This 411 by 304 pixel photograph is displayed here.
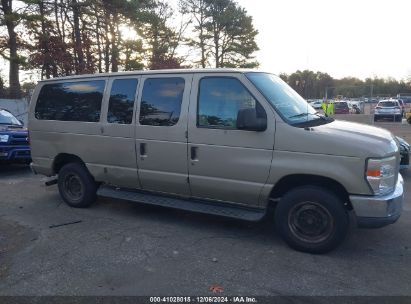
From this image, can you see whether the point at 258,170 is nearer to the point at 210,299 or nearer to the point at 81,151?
the point at 210,299

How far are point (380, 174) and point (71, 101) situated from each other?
4612 mm

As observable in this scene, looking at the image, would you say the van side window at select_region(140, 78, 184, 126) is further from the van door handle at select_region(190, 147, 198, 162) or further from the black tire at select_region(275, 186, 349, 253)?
the black tire at select_region(275, 186, 349, 253)

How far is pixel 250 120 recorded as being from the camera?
14.4ft

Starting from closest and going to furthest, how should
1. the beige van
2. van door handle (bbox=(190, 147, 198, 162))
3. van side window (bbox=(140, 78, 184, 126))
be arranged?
the beige van < van door handle (bbox=(190, 147, 198, 162)) < van side window (bbox=(140, 78, 184, 126))

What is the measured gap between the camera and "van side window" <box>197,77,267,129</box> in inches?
184

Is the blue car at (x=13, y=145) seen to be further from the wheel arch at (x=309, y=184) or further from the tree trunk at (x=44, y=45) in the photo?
the tree trunk at (x=44, y=45)

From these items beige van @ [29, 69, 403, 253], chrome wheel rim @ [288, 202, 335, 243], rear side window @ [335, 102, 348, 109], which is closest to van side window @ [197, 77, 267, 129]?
beige van @ [29, 69, 403, 253]

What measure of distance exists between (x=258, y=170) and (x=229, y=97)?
38.3 inches

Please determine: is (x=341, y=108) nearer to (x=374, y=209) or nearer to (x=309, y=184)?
(x=309, y=184)

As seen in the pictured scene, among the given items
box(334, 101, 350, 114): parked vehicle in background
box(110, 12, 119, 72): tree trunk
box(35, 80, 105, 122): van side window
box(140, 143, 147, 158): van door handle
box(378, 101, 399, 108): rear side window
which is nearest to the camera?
box(140, 143, 147, 158): van door handle

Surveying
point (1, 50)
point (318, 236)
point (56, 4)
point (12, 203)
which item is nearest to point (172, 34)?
point (56, 4)

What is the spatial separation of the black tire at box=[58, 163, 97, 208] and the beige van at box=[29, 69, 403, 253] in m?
0.02

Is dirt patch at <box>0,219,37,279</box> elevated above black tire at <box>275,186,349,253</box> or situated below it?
below

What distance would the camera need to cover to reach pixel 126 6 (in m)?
25.7
